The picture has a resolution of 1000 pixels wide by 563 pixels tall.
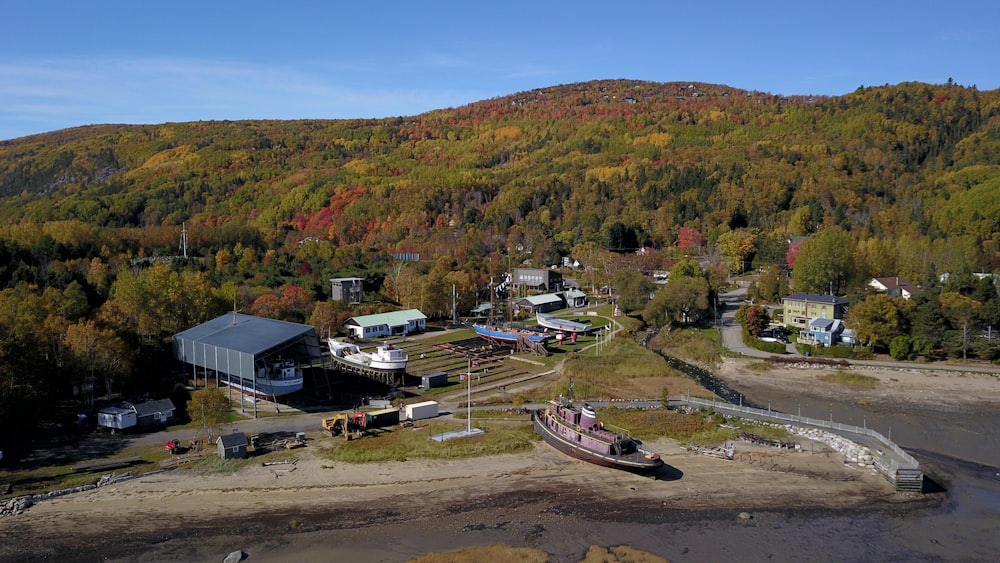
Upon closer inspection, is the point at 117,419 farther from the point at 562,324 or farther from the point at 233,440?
the point at 562,324

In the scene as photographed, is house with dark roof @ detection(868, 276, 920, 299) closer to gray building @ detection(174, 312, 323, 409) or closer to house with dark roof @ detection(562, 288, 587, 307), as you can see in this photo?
house with dark roof @ detection(562, 288, 587, 307)

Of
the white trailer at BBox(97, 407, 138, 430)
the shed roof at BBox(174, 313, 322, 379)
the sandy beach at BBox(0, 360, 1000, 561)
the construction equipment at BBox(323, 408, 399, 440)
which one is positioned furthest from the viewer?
the shed roof at BBox(174, 313, 322, 379)

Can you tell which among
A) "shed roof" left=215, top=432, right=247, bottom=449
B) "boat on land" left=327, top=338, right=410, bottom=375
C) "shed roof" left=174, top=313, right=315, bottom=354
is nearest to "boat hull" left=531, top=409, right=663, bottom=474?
"boat on land" left=327, top=338, right=410, bottom=375

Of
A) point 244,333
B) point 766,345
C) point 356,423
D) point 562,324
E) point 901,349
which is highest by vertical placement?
point 244,333

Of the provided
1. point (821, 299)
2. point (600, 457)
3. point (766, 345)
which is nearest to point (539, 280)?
point (766, 345)

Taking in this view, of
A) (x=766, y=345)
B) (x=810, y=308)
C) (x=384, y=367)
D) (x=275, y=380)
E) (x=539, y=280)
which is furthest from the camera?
(x=539, y=280)

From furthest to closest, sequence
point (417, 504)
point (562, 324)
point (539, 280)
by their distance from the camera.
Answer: point (539, 280) < point (562, 324) < point (417, 504)
